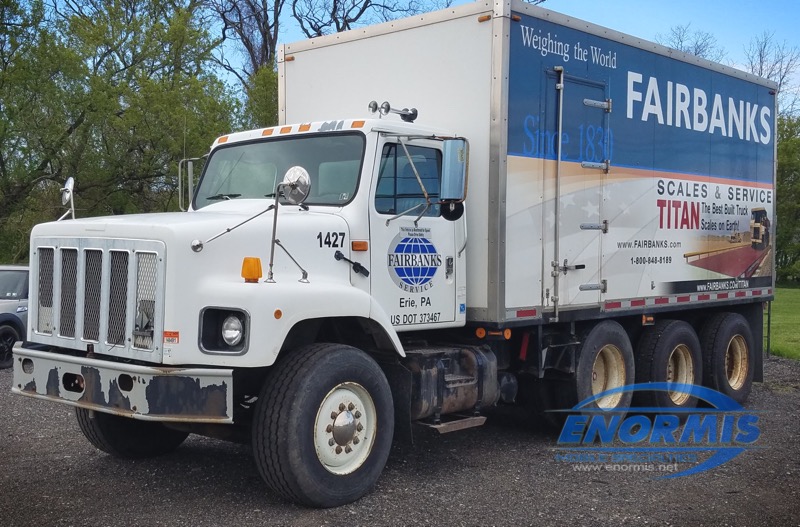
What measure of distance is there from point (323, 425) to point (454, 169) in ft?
6.78

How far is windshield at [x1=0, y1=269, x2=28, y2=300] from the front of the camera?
43.8 ft

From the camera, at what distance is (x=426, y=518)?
5.98m

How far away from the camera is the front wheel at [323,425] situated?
232 inches

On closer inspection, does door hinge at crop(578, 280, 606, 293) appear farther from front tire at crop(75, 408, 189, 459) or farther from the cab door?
front tire at crop(75, 408, 189, 459)

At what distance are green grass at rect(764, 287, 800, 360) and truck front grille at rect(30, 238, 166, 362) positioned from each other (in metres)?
12.1

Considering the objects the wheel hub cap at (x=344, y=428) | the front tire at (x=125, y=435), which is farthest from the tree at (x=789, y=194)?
the wheel hub cap at (x=344, y=428)

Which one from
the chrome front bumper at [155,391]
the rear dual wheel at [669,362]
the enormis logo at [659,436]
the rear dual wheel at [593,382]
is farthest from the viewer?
the rear dual wheel at [669,362]

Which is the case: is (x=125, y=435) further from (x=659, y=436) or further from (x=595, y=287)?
(x=659, y=436)

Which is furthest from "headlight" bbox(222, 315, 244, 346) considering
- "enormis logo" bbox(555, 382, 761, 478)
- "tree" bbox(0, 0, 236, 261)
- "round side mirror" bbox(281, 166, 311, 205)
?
"tree" bbox(0, 0, 236, 261)

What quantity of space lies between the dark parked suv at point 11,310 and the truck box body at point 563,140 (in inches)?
253

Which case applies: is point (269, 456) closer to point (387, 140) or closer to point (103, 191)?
point (387, 140)

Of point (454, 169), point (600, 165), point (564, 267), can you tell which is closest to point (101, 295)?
point (454, 169)

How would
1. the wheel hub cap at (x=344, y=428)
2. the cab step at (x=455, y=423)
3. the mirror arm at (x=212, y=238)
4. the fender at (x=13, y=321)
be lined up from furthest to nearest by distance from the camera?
the fender at (x=13, y=321) → the cab step at (x=455, y=423) → the wheel hub cap at (x=344, y=428) → the mirror arm at (x=212, y=238)

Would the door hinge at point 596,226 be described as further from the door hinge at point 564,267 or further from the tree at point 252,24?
the tree at point 252,24
